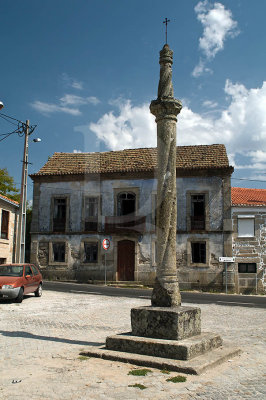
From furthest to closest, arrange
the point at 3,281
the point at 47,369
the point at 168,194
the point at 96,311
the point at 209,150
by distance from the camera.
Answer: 1. the point at 209,150
2. the point at 3,281
3. the point at 96,311
4. the point at 168,194
5. the point at 47,369

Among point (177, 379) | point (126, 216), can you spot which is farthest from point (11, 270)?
point (126, 216)

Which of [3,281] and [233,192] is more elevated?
[233,192]

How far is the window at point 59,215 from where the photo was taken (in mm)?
27078

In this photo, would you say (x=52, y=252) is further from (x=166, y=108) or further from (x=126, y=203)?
(x=166, y=108)

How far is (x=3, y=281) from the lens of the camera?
13055 mm

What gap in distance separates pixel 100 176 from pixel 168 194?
65.9 feet

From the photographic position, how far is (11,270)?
1417 cm

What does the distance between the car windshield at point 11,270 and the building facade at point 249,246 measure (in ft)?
46.8

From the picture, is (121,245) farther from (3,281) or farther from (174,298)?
(174,298)

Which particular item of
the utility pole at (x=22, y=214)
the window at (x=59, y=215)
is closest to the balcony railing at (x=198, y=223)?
the window at (x=59, y=215)

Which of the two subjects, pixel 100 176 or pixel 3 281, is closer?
pixel 3 281

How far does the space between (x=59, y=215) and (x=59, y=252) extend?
2.46 m

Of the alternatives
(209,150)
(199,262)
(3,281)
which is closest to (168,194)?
(3,281)

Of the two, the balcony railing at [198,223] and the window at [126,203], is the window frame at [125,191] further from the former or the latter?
the balcony railing at [198,223]
